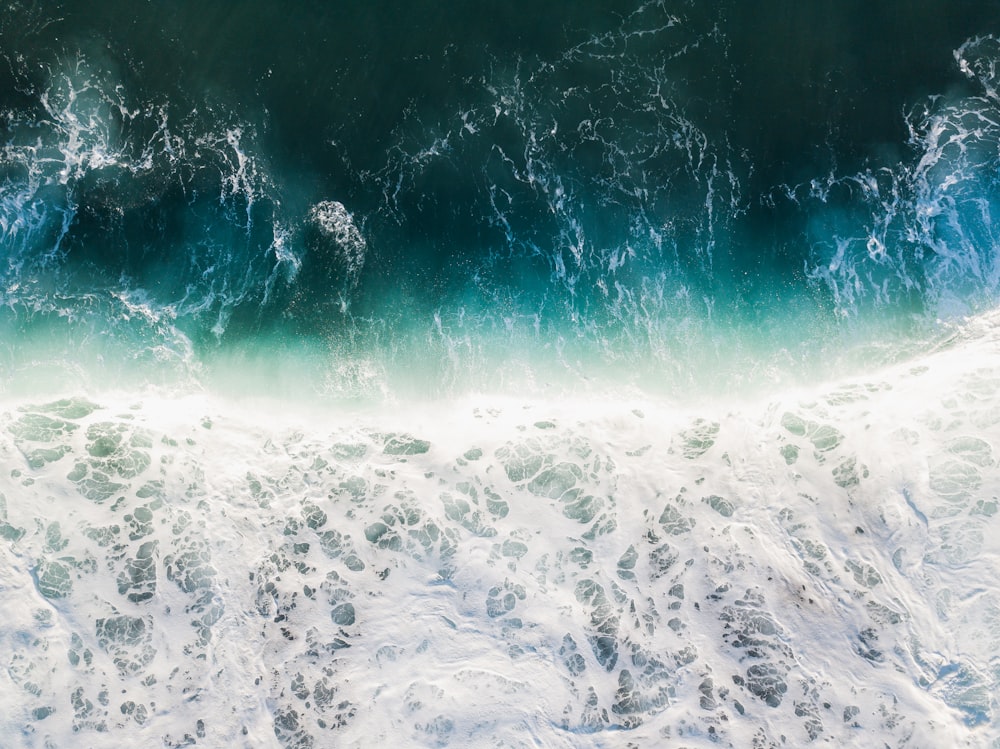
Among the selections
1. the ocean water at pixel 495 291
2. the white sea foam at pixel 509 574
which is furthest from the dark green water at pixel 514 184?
the white sea foam at pixel 509 574

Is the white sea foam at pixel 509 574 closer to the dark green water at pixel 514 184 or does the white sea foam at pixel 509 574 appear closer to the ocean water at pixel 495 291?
the ocean water at pixel 495 291

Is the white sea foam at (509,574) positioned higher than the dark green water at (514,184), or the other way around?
the dark green water at (514,184)

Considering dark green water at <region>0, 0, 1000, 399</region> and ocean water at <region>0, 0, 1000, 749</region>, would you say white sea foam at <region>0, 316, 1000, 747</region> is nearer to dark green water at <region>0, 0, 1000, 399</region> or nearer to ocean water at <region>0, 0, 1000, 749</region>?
ocean water at <region>0, 0, 1000, 749</region>

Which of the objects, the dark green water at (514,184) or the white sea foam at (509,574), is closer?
the white sea foam at (509,574)

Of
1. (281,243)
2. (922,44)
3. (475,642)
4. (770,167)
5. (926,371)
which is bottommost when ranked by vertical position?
(475,642)

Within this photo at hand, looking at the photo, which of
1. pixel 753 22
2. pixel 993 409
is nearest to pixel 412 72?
pixel 753 22

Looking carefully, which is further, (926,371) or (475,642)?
(926,371)

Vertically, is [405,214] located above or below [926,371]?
above

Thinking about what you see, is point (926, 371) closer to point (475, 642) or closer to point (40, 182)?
point (475, 642)
